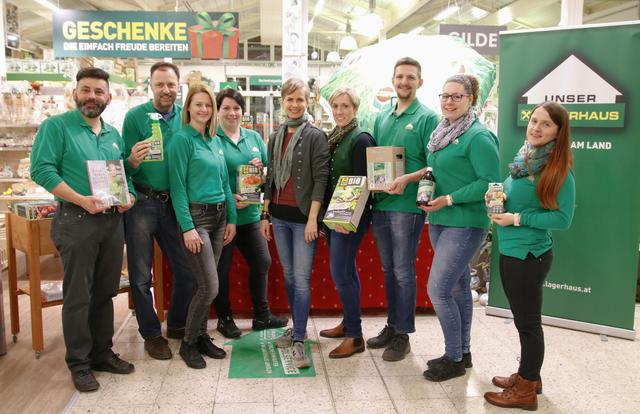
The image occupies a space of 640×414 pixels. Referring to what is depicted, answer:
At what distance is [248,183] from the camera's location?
128 inches

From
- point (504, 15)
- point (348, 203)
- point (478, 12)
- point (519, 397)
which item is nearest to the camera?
point (519, 397)

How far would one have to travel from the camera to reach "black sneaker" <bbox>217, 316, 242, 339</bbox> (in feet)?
11.5

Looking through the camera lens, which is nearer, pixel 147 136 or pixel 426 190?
pixel 426 190

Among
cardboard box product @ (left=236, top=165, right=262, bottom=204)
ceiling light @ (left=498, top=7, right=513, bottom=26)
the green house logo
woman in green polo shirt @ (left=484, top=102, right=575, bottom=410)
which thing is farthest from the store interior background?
the green house logo

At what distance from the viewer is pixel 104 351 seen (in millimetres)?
2988

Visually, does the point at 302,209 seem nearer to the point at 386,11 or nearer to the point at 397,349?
the point at 397,349

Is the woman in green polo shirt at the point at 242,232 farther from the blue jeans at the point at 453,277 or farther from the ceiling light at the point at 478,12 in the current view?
the ceiling light at the point at 478,12

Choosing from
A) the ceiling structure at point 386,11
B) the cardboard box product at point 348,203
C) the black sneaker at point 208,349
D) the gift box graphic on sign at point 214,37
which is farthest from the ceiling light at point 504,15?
the black sneaker at point 208,349

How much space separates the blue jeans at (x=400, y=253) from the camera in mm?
2949

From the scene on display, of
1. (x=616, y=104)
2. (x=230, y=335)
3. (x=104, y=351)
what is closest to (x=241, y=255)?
(x=230, y=335)

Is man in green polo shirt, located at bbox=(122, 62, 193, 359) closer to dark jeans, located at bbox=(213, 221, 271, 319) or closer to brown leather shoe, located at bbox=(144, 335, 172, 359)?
brown leather shoe, located at bbox=(144, 335, 172, 359)

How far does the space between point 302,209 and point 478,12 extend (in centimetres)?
902

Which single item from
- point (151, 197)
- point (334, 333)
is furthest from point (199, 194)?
point (334, 333)

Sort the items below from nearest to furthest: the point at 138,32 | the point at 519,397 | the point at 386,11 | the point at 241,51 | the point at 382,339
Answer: the point at 519,397, the point at 382,339, the point at 138,32, the point at 386,11, the point at 241,51
